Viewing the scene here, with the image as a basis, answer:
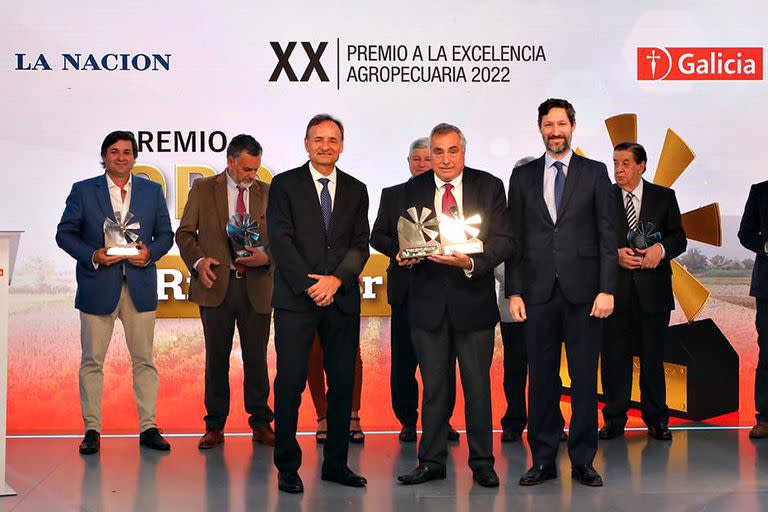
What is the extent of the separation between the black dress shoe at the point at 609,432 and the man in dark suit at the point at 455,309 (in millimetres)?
1351

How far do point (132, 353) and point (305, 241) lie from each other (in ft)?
5.48

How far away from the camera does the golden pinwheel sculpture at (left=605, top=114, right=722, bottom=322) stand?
634cm

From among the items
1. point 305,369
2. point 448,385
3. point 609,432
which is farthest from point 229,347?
point 609,432

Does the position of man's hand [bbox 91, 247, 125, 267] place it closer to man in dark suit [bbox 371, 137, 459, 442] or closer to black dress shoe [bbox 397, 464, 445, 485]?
man in dark suit [bbox 371, 137, 459, 442]

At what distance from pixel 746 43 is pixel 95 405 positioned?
4.76 meters

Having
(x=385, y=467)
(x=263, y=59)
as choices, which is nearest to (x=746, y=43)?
(x=263, y=59)

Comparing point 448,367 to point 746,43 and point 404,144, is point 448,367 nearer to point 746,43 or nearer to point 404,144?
point 404,144

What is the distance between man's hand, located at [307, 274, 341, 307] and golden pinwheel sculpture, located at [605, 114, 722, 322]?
274 cm

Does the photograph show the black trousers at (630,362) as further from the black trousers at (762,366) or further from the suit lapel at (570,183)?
the suit lapel at (570,183)

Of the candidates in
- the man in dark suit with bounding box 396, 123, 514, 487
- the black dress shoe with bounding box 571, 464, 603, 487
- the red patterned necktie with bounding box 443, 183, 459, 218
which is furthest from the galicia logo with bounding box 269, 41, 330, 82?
the black dress shoe with bounding box 571, 464, 603, 487

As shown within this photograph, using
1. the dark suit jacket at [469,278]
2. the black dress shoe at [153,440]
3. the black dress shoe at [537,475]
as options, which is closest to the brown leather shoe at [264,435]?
the black dress shoe at [153,440]

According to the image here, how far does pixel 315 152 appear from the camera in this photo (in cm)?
454

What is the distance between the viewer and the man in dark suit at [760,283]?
587 cm

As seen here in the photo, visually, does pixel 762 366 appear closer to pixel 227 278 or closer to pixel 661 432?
pixel 661 432
